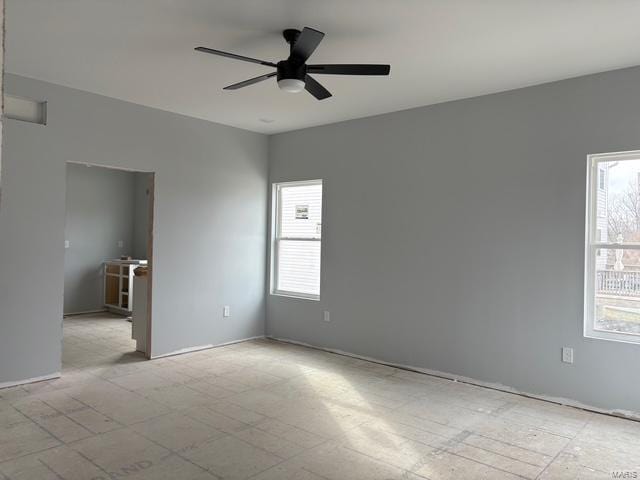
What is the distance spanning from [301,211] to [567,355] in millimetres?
3414

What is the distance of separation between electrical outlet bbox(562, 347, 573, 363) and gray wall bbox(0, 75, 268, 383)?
366 cm

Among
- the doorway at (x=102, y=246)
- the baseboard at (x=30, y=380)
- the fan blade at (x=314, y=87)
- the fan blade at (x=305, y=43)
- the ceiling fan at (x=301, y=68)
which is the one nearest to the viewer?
the fan blade at (x=305, y=43)

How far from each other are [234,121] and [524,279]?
362 centimetres

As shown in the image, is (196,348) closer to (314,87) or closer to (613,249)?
(314,87)

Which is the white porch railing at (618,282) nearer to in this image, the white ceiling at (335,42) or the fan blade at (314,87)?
the white ceiling at (335,42)

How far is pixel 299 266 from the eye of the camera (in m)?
6.02

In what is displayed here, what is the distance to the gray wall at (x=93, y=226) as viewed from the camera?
24.8 ft

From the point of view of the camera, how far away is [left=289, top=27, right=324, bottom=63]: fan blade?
2.57 metres

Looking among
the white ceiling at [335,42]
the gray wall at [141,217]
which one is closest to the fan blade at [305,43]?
the white ceiling at [335,42]

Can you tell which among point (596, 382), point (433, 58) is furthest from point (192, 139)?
point (596, 382)

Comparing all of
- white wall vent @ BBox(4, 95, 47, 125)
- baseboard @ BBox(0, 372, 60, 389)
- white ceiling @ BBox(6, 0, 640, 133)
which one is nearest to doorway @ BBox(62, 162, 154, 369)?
baseboard @ BBox(0, 372, 60, 389)

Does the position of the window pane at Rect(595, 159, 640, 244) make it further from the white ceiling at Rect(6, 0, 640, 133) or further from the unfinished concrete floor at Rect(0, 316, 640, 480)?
the unfinished concrete floor at Rect(0, 316, 640, 480)

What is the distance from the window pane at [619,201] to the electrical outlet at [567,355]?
3.07ft

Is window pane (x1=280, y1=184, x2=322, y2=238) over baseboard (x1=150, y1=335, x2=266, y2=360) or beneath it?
over
